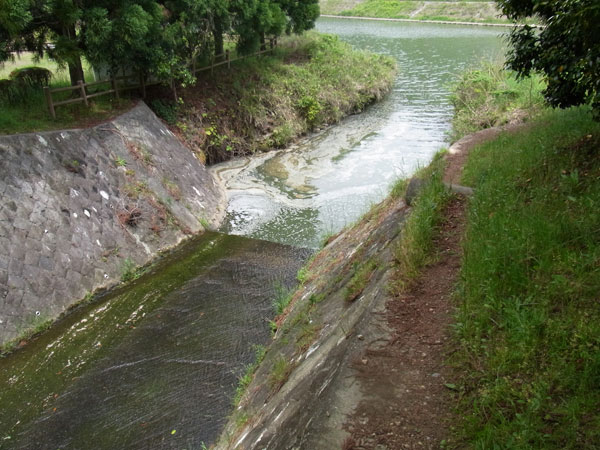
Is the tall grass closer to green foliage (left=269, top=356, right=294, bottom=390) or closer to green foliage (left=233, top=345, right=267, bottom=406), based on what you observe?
green foliage (left=269, top=356, right=294, bottom=390)

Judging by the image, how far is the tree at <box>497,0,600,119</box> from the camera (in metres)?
4.82

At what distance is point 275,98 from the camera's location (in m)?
20.5

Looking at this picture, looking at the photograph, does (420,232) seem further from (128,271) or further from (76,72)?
(76,72)

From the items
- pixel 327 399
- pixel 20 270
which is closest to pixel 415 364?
pixel 327 399

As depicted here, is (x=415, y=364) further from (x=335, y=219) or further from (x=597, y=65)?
(x=335, y=219)

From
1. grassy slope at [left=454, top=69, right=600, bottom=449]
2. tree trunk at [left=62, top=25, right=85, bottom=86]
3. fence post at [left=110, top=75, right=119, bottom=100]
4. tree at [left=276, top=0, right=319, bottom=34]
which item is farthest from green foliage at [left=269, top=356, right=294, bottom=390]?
tree at [left=276, top=0, right=319, bottom=34]

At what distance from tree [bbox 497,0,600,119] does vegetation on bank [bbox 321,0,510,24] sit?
48.1m

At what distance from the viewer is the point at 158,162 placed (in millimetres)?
13656

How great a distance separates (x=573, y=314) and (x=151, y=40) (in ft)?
45.9

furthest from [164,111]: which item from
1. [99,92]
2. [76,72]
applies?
[76,72]

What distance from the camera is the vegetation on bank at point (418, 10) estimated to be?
53475mm

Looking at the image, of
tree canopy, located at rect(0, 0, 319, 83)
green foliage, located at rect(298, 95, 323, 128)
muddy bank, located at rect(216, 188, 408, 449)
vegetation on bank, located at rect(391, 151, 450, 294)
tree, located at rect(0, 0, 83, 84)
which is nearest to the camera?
muddy bank, located at rect(216, 188, 408, 449)

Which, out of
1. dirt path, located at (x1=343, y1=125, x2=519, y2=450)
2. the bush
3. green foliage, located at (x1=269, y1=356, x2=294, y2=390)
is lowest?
green foliage, located at (x1=269, y1=356, x2=294, y2=390)

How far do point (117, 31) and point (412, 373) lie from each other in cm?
1245
